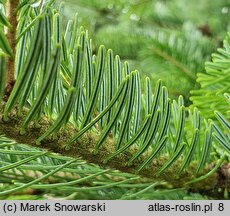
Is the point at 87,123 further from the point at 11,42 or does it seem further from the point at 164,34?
the point at 164,34

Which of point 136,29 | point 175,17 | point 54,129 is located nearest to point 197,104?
point 54,129

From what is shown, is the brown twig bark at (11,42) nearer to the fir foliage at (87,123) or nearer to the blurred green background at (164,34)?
the fir foliage at (87,123)

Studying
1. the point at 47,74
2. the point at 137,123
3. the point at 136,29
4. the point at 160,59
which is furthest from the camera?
the point at 136,29

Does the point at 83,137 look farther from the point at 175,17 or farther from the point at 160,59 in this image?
the point at 175,17

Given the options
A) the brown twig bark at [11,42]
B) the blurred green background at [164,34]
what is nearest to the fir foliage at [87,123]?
the brown twig bark at [11,42]

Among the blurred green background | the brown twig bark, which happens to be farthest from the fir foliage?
the blurred green background

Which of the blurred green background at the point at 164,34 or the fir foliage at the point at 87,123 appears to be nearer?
the fir foliage at the point at 87,123

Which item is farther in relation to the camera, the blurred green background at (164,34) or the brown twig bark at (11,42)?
the blurred green background at (164,34)

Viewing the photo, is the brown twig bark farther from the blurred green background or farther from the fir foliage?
the blurred green background
